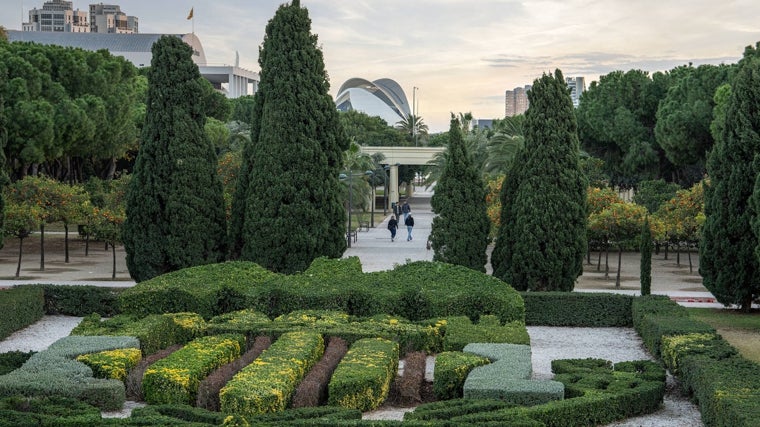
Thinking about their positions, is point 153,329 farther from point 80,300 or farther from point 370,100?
point 370,100

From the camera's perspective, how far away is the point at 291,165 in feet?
93.7

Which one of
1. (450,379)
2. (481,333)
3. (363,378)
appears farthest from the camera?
(481,333)

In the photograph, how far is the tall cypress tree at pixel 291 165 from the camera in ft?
93.2

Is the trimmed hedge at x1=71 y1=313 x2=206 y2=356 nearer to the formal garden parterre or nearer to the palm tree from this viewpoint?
the formal garden parterre

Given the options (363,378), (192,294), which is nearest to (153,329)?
(192,294)

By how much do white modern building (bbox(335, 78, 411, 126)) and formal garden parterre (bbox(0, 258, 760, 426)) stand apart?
103736 millimetres

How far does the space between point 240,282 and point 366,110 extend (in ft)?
350

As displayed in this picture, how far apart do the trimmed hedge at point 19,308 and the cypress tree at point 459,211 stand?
10.3 meters

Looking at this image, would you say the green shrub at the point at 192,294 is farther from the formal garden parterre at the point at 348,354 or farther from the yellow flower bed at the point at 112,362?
the yellow flower bed at the point at 112,362

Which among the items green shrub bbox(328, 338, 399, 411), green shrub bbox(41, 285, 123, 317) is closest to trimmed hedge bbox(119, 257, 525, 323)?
green shrub bbox(41, 285, 123, 317)

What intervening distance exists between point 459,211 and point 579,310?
16.3 ft

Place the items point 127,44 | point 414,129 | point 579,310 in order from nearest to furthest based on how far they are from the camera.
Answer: point 579,310
point 414,129
point 127,44

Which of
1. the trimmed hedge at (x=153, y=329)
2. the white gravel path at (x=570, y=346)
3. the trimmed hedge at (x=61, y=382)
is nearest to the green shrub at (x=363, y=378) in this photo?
the white gravel path at (x=570, y=346)

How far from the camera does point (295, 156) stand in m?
28.5
